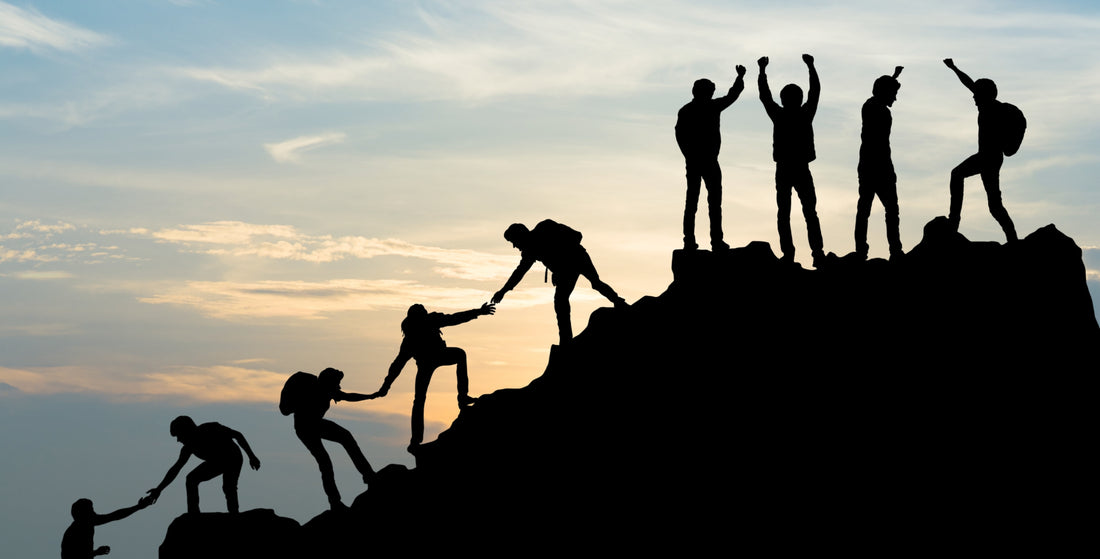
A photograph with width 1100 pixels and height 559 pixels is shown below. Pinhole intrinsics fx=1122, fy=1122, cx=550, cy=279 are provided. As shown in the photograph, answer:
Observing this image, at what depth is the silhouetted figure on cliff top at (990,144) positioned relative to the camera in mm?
18531

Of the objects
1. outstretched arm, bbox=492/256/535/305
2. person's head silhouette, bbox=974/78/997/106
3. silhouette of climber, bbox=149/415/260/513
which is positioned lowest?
silhouette of climber, bbox=149/415/260/513

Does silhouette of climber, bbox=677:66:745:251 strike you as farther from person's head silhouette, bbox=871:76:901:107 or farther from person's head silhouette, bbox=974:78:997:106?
person's head silhouette, bbox=974:78:997:106

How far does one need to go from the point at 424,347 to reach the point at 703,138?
5909mm

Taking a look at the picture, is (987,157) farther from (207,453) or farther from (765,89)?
(207,453)

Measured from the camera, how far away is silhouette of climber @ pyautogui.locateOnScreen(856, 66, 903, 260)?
18.8 metres

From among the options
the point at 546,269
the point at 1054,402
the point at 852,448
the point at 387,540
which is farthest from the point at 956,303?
the point at 387,540

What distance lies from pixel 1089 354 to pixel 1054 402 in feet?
4.20

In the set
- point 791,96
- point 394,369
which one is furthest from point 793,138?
point 394,369

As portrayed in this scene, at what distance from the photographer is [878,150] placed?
18.8 meters

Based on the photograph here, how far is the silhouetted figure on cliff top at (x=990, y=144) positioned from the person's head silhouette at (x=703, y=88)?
402cm

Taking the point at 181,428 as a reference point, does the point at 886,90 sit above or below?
above

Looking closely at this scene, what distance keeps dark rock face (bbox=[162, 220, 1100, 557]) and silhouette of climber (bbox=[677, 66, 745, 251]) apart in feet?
3.71

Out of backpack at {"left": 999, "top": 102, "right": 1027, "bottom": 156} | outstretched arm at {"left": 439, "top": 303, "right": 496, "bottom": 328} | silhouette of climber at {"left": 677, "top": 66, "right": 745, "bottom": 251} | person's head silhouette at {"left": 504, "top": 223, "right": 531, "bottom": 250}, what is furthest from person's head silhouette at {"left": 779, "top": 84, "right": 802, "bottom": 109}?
outstretched arm at {"left": 439, "top": 303, "right": 496, "bottom": 328}

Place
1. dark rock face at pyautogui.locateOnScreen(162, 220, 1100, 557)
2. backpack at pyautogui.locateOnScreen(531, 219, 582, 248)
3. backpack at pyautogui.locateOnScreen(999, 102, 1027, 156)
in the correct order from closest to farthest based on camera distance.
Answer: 1. dark rock face at pyautogui.locateOnScreen(162, 220, 1100, 557)
2. backpack at pyautogui.locateOnScreen(999, 102, 1027, 156)
3. backpack at pyautogui.locateOnScreen(531, 219, 582, 248)
